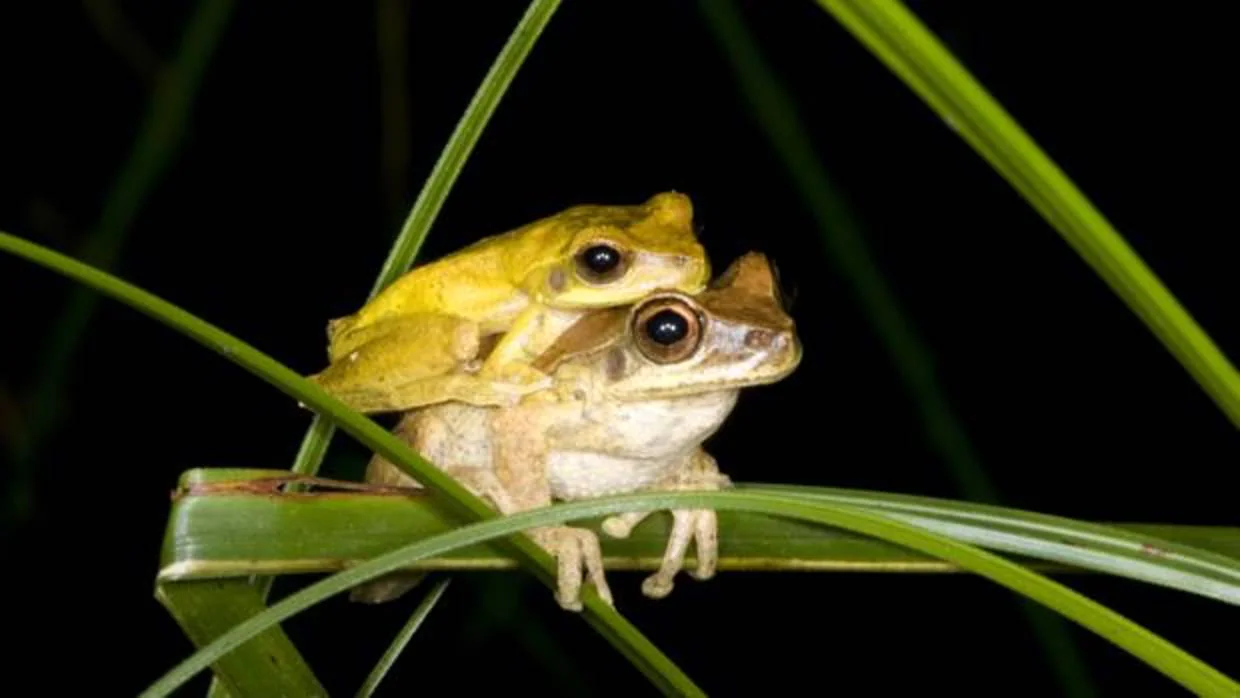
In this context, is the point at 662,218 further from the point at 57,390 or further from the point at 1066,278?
the point at 1066,278

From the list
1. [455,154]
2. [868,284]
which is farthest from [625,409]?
[868,284]

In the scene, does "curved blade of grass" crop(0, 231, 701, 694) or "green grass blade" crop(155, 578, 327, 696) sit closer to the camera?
"curved blade of grass" crop(0, 231, 701, 694)

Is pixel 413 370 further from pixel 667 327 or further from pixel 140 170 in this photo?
pixel 140 170

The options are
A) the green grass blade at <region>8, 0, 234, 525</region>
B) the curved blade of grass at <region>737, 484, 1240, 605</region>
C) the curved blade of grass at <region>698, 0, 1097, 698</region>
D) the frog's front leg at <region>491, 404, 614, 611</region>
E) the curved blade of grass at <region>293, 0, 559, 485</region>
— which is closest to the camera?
the curved blade of grass at <region>737, 484, 1240, 605</region>

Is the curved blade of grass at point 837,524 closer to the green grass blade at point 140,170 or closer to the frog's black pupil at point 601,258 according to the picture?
the frog's black pupil at point 601,258

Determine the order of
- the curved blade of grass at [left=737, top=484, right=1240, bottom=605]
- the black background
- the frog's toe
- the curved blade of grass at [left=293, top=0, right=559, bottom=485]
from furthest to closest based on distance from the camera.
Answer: the black background
the frog's toe
the curved blade of grass at [left=293, top=0, right=559, bottom=485]
the curved blade of grass at [left=737, top=484, right=1240, bottom=605]

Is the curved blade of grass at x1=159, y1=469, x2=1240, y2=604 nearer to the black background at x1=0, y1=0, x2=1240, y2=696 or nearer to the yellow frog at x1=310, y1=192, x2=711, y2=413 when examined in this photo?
the yellow frog at x1=310, y1=192, x2=711, y2=413

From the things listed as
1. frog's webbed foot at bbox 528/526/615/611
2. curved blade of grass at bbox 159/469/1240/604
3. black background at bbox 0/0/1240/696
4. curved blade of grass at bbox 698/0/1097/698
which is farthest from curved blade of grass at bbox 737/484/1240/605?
black background at bbox 0/0/1240/696

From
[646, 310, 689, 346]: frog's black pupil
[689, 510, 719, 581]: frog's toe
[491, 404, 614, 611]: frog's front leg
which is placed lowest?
[689, 510, 719, 581]: frog's toe
